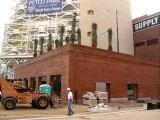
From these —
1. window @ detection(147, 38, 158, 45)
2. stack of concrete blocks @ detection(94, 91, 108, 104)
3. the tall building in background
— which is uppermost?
the tall building in background

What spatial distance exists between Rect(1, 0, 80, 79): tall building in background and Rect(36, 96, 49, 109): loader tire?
68.3 metres

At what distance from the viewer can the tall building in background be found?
97.2 meters

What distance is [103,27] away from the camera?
5978 cm

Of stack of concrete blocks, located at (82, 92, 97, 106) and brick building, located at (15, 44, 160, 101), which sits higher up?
brick building, located at (15, 44, 160, 101)

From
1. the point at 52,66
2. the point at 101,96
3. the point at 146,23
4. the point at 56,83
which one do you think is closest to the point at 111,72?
the point at 101,96

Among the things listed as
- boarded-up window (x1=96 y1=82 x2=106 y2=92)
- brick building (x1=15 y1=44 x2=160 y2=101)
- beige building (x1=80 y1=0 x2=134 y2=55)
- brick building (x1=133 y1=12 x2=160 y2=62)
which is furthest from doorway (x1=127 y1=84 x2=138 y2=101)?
beige building (x1=80 y1=0 x2=134 y2=55)

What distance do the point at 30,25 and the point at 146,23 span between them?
5012 centimetres

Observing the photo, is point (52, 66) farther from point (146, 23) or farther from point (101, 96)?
point (146, 23)

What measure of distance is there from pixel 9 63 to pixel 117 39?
5152cm

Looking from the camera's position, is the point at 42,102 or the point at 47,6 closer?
the point at 42,102

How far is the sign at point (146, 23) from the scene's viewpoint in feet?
187

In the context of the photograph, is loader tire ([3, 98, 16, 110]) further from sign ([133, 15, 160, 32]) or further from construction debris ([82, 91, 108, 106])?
sign ([133, 15, 160, 32])

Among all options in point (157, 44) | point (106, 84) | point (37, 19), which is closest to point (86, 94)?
point (106, 84)

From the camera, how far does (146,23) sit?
59219mm
